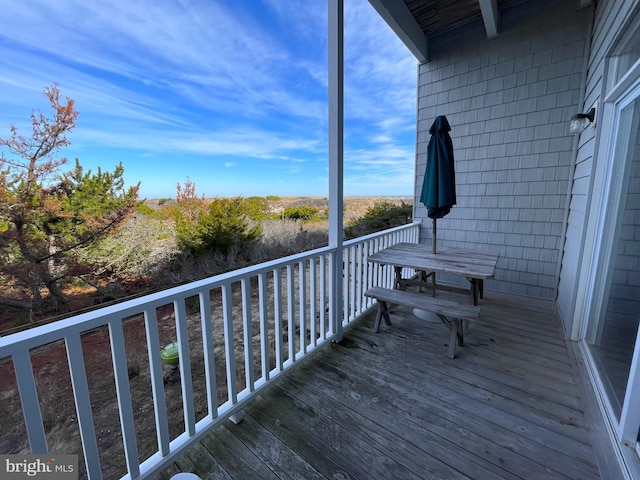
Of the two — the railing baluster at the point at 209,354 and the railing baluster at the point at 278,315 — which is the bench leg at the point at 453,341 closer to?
the railing baluster at the point at 278,315

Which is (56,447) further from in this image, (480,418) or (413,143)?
(413,143)

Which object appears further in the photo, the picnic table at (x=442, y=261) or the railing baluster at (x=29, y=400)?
the picnic table at (x=442, y=261)

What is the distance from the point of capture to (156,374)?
1.28m

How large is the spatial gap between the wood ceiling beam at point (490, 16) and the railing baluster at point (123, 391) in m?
4.35

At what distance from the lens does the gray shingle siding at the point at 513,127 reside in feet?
10.8

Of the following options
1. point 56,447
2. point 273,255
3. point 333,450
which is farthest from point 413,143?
point 56,447

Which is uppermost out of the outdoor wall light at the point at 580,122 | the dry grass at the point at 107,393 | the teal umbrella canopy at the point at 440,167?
the outdoor wall light at the point at 580,122

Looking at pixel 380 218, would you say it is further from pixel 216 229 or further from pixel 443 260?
pixel 443 260

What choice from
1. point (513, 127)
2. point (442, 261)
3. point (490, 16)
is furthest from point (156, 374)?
point (490, 16)

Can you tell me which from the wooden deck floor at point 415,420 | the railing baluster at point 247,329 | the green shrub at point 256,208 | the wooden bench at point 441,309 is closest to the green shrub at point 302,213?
the green shrub at point 256,208

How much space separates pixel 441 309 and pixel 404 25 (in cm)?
343

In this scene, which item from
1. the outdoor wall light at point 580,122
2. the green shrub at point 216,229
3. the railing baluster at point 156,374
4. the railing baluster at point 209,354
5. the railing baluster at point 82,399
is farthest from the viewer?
the green shrub at point 216,229

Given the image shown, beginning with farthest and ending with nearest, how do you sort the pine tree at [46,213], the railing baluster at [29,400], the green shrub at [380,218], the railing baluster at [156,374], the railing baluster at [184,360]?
the green shrub at [380,218] < the pine tree at [46,213] < the railing baluster at [184,360] < the railing baluster at [156,374] < the railing baluster at [29,400]

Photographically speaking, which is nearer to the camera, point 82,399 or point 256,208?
point 82,399
